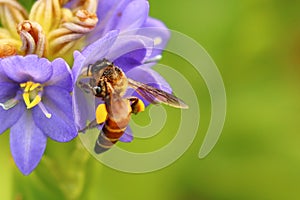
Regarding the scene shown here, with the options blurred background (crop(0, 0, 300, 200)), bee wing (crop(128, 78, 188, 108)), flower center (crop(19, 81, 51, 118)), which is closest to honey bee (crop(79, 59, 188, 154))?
bee wing (crop(128, 78, 188, 108))

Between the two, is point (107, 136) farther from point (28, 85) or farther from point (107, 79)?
point (28, 85)

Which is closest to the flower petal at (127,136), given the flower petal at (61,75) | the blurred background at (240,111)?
the flower petal at (61,75)

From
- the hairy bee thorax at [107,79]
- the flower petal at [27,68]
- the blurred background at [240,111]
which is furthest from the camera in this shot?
the blurred background at [240,111]

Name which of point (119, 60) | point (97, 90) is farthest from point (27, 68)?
point (119, 60)

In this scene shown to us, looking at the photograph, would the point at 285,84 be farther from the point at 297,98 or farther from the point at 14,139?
the point at 14,139

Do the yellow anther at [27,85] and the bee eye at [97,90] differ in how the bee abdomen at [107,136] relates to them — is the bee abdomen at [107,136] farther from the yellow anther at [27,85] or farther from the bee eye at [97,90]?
the yellow anther at [27,85]

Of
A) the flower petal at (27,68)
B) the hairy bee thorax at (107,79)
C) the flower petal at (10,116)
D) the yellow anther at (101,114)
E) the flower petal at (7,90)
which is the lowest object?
the flower petal at (10,116)

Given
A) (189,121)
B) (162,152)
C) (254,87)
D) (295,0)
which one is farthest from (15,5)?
(295,0)
